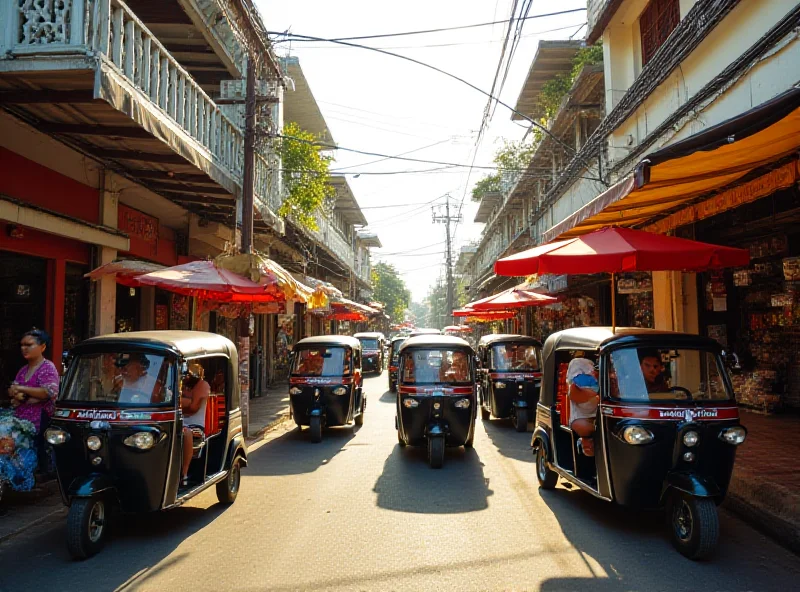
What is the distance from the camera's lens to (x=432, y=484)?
764 centimetres

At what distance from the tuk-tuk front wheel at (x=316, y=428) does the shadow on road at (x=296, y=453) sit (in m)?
0.11

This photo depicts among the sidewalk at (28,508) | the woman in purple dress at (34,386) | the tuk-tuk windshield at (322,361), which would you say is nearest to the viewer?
the sidewalk at (28,508)

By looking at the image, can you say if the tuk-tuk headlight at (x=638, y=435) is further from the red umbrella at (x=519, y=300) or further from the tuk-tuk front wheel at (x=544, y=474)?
the red umbrella at (x=519, y=300)

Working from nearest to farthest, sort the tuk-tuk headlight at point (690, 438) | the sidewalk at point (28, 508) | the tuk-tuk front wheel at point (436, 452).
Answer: the tuk-tuk headlight at point (690, 438) < the sidewalk at point (28, 508) < the tuk-tuk front wheel at point (436, 452)

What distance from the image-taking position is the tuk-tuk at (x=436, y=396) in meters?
8.91

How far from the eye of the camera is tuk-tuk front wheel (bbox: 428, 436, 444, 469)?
852 cm

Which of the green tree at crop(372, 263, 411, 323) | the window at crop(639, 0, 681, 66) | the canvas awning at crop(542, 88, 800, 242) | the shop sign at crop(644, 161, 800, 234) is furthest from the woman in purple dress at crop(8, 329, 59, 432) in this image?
the green tree at crop(372, 263, 411, 323)

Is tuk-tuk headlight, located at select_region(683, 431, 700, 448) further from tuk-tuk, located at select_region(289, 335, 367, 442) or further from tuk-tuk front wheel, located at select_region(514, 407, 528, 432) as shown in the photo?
tuk-tuk, located at select_region(289, 335, 367, 442)

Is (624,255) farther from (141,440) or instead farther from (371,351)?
(371,351)

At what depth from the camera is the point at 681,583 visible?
438cm

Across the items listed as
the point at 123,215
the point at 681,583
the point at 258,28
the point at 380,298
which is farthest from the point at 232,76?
the point at 380,298

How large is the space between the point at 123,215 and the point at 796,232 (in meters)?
12.7

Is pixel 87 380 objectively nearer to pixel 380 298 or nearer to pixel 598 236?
pixel 598 236

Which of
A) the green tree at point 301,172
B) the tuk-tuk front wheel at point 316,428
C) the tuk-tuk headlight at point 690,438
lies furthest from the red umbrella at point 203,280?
the green tree at point 301,172
